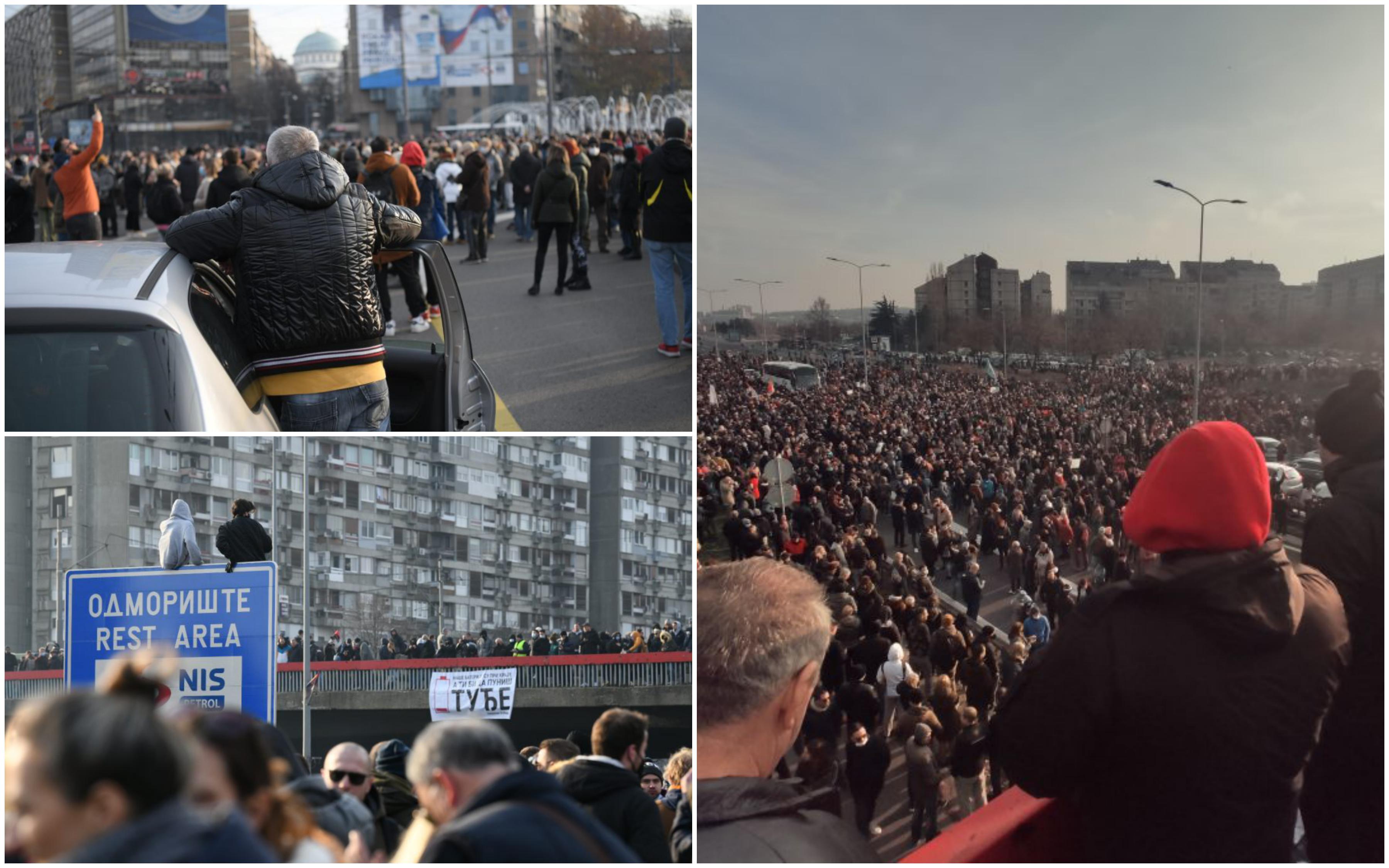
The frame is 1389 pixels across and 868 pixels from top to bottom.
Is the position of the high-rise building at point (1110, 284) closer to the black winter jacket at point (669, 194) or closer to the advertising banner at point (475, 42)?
the black winter jacket at point (669, 194)

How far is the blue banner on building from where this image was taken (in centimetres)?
355

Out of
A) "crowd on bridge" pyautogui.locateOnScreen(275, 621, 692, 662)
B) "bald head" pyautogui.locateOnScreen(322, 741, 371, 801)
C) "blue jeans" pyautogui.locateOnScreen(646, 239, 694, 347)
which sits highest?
"blue jeans" pyautogui.locateOnScreen(646, 239, 694, 347)

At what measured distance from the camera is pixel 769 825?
2.21 meters

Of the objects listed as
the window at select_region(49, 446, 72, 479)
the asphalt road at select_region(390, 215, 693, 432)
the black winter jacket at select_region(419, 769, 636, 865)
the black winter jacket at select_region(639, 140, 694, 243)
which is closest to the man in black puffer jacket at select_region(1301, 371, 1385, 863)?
the asphalt road at select_region(390, 215, 693, 432)

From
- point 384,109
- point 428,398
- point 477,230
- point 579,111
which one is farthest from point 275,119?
point 428,398

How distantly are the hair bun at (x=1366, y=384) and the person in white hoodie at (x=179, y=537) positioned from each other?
10.8 feet

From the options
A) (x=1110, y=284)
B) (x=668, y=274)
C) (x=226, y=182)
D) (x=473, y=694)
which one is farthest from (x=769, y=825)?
(x=226, y=182)

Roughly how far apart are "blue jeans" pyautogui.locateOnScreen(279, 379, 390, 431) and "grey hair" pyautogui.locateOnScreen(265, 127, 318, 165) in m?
0.70

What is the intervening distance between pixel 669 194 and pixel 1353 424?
4679 mm

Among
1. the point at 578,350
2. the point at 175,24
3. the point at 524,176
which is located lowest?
the point at 578,350

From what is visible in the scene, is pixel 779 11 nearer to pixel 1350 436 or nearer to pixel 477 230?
pixel 1350 436

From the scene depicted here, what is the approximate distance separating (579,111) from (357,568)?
43.0 meters

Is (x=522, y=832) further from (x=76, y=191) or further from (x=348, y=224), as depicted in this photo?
(x=76, y=191)

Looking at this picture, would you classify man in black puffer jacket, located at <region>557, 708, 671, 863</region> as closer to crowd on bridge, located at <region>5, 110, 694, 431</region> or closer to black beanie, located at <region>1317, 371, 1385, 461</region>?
crowd on bridge, located at <region>5, 110, 694, 431</region>
